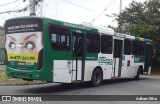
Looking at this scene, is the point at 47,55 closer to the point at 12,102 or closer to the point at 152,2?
the point at 12,102

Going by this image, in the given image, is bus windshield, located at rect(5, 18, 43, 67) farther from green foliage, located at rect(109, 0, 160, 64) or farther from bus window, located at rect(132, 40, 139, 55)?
green foliage, located at rect(109, 0, 160, 64)

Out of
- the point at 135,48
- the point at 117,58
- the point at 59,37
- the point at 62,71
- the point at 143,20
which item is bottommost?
the point at 62,71

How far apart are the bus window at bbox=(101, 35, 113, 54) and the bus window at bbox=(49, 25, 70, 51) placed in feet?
10.9

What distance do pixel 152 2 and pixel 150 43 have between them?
51.0 feet

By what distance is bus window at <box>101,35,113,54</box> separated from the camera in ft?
59.2

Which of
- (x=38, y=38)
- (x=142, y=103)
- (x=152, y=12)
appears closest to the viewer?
(x=142, y=103)

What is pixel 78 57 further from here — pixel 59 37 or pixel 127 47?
pixel 127 47

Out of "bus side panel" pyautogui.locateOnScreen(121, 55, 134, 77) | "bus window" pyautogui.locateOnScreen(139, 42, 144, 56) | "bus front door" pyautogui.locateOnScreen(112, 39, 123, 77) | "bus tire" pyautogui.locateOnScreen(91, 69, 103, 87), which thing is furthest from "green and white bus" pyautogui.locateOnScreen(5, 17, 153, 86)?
"bus window" pyautogui.locateOnScreen(139, 42, 144, 56)

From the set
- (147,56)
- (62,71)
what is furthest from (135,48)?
(62,71)

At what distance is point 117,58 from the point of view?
19766 millimetres

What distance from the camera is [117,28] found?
134 ft

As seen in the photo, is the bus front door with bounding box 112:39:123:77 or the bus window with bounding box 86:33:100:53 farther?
the bus front door with bounding box 112:39:123:77

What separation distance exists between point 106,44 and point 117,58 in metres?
1.71

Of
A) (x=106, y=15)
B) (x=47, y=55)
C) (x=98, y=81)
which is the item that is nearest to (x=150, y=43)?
(x=98, y=81)
